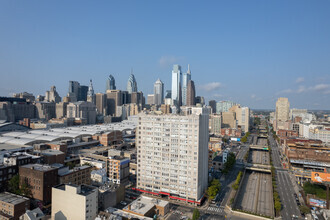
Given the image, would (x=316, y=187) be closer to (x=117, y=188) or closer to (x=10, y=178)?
(x=117, y=188)

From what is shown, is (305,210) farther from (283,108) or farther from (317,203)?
(283,108)

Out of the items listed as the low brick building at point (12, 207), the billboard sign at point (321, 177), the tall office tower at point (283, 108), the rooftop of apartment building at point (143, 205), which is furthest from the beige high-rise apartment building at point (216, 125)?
the low brick building at point (12, 207)

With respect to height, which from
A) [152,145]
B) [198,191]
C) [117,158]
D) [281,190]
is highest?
[152,145]

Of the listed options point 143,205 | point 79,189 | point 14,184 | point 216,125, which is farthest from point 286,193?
point 216,125

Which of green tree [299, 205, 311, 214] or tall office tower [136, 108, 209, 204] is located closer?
green tree [299, 205, 311, 214]

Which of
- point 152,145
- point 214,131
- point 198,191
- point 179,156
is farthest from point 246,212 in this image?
point 214,131

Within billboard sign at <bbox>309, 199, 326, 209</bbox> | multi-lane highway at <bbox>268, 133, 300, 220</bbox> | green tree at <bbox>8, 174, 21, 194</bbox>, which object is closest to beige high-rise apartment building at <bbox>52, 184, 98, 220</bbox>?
green tree at <bbox>8, 174, 21, 194</bbox>

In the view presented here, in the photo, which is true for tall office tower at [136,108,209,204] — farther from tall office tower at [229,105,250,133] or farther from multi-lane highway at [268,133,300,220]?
tall office tower at [229,105,250,133]
